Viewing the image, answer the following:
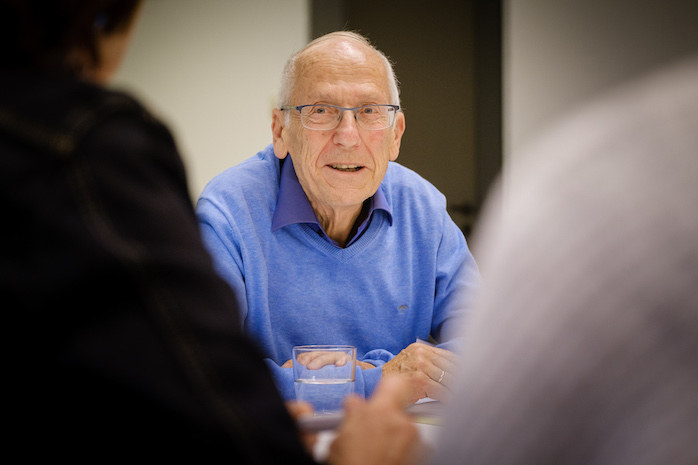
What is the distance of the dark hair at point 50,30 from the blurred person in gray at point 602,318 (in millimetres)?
386

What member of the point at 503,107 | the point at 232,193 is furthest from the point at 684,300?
the point at 503,107

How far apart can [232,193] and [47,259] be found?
3.86 feet

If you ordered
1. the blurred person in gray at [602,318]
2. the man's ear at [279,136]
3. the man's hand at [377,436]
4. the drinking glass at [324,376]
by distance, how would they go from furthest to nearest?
1. the man's ear at [279,136]
2. the drinking glass at [324,376]
3. the man's hand at [377,436]
4. the blurred person in gray at [602,318]

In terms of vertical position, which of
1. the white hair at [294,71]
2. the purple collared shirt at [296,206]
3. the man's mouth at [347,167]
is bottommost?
the purple collared shirt at [296,206]

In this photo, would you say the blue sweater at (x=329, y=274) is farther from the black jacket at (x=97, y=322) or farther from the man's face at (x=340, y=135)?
the black jacket at (x=97, y=322)

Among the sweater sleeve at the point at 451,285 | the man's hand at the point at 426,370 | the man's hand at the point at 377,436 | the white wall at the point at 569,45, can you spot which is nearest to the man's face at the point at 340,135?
the sweater sleeve at the point at 451,285

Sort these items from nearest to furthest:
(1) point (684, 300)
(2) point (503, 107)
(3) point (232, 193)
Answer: (1) point (684, 300) → (3) point (232, 193) → (2) point (503, 107)

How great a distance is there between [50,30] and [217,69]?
9.13ft

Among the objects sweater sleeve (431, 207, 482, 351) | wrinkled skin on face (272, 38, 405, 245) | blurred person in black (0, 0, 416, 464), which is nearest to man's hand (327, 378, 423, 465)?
blurred person in black (0, 0, 416, 464)

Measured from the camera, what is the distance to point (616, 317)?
0.37m

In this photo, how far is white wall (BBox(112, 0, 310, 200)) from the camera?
121 inches

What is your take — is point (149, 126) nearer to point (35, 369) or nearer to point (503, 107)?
point (35, 369)

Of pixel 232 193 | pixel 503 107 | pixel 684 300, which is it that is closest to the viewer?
pixel 684 300

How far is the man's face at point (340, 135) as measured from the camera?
5.33 ft
